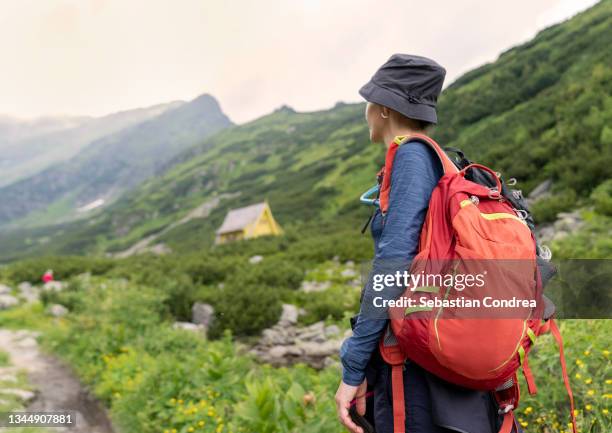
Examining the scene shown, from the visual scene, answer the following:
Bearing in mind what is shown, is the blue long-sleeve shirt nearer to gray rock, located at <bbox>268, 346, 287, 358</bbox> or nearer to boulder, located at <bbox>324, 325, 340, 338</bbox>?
gray rock, located at <bbox>268, 346, 287, 358</bbox>

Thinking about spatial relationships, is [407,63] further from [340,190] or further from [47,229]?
[47,229]

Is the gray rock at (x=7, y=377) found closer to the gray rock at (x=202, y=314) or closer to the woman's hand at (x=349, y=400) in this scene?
the gray rock at (x=202, y=314)

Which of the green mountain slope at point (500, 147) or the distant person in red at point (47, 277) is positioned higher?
the green mountain slope at point (500, 147)

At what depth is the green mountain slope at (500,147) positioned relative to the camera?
13.4 meters

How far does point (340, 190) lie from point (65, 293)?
29.9 metres

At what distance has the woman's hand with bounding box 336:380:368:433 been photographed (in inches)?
76.5

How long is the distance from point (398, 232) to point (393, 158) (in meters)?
0.34

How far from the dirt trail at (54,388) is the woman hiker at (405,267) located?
4.81 meters

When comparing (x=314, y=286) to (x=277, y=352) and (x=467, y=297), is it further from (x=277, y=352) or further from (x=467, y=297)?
(x=467, y=297)

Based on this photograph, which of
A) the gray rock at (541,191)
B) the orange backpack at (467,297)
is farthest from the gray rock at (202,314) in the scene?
the gray rock at (541,191)

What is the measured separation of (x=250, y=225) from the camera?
36.2 meters

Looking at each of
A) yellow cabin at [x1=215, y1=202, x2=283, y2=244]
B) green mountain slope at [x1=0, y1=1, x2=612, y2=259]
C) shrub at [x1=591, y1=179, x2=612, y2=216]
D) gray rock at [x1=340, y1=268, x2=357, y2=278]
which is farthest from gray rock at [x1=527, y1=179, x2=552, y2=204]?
yellow cabin at [x1=215, y1=202, x2=283, y2=244]

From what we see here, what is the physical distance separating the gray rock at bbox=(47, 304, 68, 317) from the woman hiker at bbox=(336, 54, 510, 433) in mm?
11435

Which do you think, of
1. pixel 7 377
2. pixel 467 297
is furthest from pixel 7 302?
pixel 467 297
